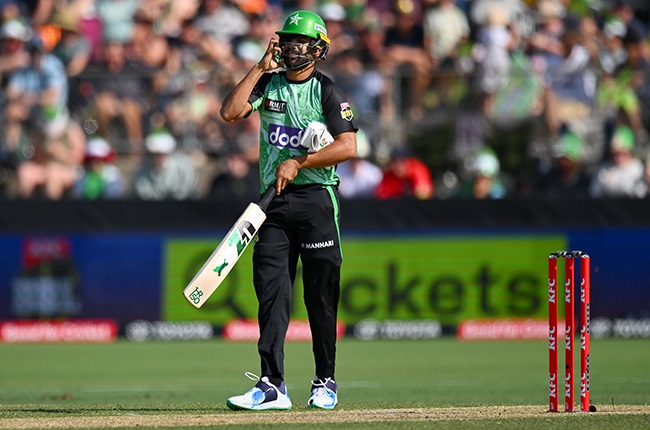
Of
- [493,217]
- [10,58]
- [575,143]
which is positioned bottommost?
[493,217]

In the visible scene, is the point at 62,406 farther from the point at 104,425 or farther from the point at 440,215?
the point at 440,215

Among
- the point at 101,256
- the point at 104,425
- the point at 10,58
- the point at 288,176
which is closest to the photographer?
the point at 104,425

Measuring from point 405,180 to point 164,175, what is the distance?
10.5ft

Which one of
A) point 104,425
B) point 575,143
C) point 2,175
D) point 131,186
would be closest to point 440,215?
point 575,143

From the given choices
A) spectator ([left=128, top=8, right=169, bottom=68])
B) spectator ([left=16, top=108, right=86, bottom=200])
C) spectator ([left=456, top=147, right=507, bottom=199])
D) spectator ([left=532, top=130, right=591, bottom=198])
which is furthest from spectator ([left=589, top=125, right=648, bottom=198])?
spectator ([left=16, top=108, right=86, bottom=200])

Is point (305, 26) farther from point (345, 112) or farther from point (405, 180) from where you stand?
point (405, 180)

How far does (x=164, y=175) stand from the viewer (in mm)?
15930

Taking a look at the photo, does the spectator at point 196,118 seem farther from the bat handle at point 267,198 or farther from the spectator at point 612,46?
the bat handle at point 267,198

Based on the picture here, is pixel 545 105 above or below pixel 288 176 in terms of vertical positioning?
above

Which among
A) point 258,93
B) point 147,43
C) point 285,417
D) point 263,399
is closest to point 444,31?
point 147,43

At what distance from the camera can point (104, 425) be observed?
702cm

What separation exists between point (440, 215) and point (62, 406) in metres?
7.72

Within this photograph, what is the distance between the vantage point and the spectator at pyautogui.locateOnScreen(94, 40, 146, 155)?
16.1 meters

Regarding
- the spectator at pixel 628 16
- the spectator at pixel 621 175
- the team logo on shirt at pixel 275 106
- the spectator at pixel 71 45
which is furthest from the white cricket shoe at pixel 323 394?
the spectator at pixel 628 16
